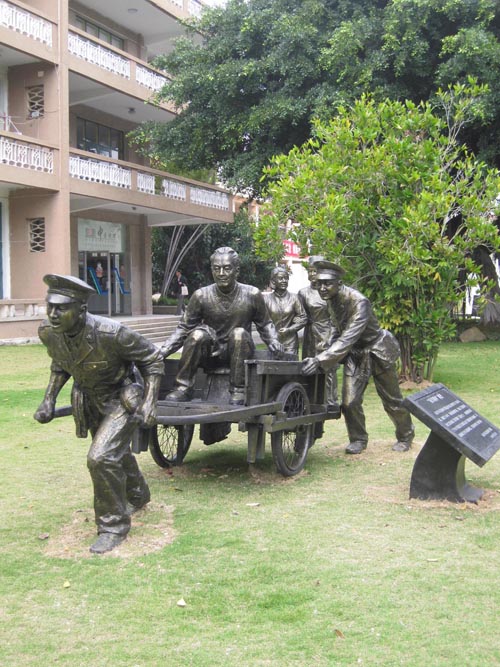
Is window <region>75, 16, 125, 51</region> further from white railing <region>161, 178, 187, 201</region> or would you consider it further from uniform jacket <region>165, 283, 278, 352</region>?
uniform jacket <region>165, 283, 278, 352</region>

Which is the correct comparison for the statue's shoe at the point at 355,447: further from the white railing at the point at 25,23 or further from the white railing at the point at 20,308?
the white railing at the point at 25,23

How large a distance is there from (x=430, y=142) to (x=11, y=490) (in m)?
7.87


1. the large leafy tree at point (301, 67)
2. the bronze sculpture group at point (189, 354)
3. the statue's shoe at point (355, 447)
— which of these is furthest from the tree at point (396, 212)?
the large leafy tree at point (301, 67)

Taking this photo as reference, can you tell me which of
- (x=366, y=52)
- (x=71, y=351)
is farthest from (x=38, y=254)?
(x=71, y=351)

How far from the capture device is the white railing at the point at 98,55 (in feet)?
68.0

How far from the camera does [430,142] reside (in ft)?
37.3

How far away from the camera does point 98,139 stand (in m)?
25.1

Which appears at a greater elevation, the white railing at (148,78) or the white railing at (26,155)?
the white railing at (148,78)

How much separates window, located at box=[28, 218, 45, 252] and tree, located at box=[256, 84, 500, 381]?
988 cm

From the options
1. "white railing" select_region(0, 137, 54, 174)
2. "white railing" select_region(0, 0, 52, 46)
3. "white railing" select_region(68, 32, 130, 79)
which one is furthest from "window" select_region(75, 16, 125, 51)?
"white railing" select_region(0, 137, 54, 174)

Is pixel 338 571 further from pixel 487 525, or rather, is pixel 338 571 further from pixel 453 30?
pixel 453 30

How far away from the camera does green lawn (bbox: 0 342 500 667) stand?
3.65m

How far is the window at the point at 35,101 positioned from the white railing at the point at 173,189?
5126 millimetres

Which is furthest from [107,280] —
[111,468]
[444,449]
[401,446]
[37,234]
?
[111,468]
